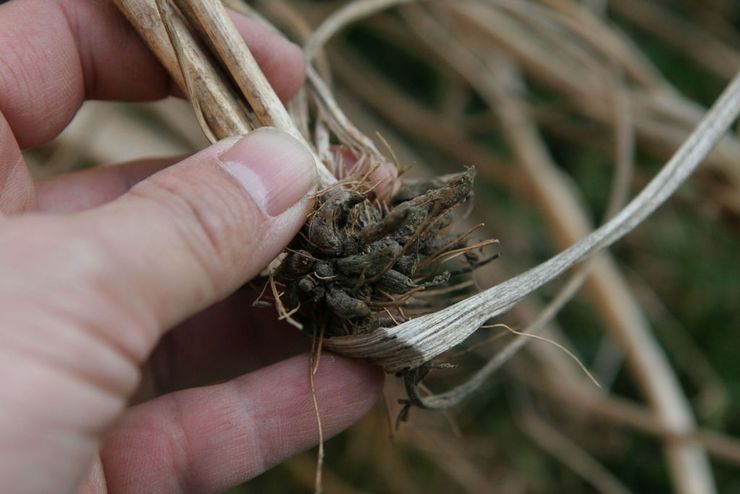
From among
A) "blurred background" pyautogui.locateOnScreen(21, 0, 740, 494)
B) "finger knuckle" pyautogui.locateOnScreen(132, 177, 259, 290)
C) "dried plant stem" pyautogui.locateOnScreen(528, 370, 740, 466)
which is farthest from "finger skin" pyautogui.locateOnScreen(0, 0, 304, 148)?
"dried plant stem" pyautogui.locateOnScreen(528, 370, 740, 466)

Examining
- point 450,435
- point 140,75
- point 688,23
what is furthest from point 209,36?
point 688,23

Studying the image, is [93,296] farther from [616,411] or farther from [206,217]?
[616,411]

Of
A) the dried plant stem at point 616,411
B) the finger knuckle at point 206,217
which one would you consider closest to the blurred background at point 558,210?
the dried plant stem at point 616,411

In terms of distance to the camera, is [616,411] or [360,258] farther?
[616,411]

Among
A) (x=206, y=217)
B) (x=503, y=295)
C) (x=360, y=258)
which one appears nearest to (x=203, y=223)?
(x=206, y=217)

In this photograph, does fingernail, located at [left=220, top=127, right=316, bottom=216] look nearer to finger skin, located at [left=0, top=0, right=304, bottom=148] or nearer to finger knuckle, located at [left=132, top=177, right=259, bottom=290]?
finger knuckle, located at [left=132, top=177, right=259, bottom=290]

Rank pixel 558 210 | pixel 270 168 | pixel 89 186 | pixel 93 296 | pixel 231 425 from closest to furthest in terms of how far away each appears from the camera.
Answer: pixel 93 296 → pixel 270 168 → pixel 231 425 → pixel 89 186 → pixel 558 210

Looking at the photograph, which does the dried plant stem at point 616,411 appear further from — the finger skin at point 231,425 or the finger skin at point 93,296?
→ the finger skin at point 93,296
